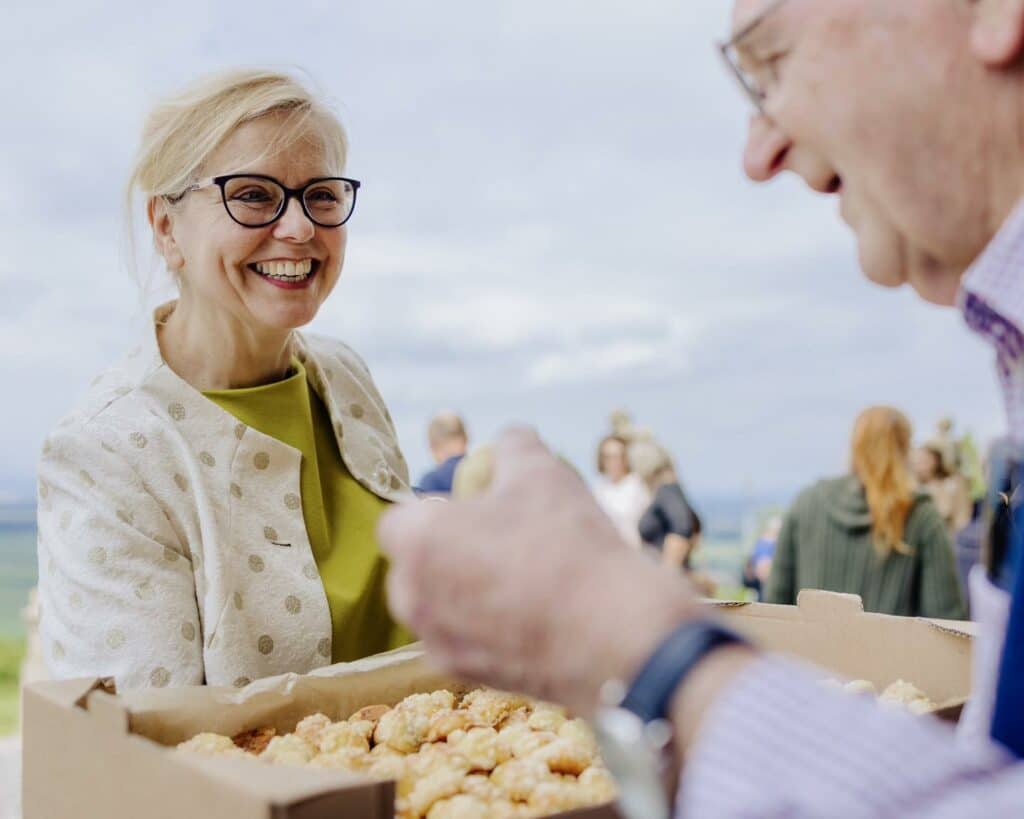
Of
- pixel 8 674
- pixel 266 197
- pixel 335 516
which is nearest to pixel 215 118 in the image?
pixel 266 197

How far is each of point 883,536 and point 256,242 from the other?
3181 millimetres

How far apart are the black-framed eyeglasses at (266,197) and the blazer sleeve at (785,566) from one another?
305 centimetres

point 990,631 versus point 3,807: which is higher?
point 990,631

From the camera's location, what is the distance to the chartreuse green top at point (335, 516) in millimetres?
1646

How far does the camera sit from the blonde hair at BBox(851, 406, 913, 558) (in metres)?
4.23

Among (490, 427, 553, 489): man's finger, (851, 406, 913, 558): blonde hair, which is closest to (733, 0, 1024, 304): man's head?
(490, 427, 553, 489): man's finger

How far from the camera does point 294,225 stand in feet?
5.57

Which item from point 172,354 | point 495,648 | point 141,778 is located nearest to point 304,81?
point 172,354

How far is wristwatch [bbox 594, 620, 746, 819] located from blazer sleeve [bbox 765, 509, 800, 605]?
3.92m

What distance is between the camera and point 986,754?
1.89 feet

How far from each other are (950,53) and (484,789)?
30.0 inches

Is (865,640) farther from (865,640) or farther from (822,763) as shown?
(822,763)

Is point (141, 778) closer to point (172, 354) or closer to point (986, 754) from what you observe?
point (986, 754)

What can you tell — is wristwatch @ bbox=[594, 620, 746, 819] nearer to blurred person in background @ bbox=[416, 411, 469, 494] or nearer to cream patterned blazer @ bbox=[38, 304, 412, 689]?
cream patterned blazer @ bbox=[38, 304, 412, 689]
